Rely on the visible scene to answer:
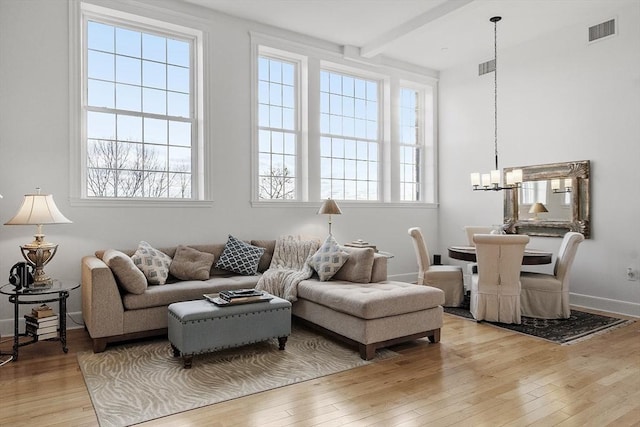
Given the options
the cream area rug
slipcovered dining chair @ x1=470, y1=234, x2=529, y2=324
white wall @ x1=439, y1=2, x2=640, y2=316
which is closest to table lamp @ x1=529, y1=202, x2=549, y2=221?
white wall @ x1=439, y1=2, x2=640, y2=316

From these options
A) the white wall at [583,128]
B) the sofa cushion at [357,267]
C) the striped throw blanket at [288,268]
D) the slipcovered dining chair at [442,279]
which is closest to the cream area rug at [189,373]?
the striped throw blanket at [288,268]

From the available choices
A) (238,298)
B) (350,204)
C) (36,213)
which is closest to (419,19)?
(350,204)

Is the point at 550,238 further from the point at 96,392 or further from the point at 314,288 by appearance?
the point at 96,392

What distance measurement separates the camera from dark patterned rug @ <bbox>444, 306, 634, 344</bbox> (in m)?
3.92

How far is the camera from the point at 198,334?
10.3 feet

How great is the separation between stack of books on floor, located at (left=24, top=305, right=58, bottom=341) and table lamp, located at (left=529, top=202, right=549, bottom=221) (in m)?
5.55

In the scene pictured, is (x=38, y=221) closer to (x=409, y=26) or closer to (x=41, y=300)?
(x=41, y=300)

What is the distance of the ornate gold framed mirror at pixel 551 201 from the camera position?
5.16m

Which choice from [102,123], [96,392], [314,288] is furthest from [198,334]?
[102,123]

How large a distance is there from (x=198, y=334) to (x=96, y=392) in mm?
718

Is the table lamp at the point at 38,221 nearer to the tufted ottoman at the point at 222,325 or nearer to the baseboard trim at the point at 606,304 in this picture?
the tufted ottoman at the point at 222,325

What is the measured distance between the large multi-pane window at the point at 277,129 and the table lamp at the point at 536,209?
10.5 ft

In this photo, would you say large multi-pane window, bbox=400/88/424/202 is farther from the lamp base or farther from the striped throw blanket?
the lamp base

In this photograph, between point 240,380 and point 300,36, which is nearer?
point 240,380
